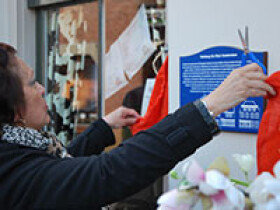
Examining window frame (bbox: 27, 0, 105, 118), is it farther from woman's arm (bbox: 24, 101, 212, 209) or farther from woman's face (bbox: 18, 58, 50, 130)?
woman's arm (bbox: 24, 101, 212, 209)

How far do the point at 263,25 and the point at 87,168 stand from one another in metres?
1.00

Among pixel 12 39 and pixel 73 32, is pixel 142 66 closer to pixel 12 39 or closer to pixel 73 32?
pixel 73 32

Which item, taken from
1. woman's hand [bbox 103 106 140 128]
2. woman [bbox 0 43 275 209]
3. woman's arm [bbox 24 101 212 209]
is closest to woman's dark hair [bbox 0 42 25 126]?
woman [bbox 0 43 275 209]

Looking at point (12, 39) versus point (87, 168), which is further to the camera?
point (12, 39)

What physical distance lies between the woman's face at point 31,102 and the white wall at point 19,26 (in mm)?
1975

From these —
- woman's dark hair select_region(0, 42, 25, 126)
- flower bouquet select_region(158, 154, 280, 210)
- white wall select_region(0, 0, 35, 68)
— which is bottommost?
flower bouquet select_region(158, 154, 280, 210)

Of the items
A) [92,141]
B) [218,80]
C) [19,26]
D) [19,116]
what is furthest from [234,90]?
[19,26]

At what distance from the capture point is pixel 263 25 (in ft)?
5.26

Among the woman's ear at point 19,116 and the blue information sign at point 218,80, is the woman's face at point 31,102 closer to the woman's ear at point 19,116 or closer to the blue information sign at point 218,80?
the woman's ear at point 19,116

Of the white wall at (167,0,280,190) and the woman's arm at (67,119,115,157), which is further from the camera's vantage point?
the woman's arm at (67,119,115,157)

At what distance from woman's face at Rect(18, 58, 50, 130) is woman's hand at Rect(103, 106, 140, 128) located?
54cm

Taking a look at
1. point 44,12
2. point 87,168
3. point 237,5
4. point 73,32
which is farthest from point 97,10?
point 87,168

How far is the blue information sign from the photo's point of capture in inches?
64.4

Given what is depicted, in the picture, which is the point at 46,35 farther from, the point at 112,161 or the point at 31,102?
the point at 112,161
